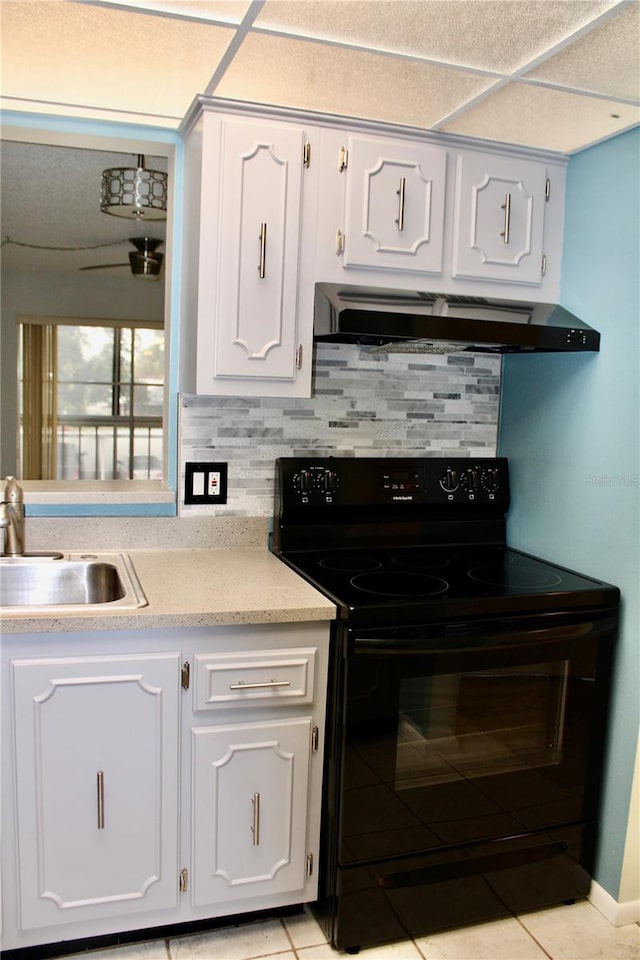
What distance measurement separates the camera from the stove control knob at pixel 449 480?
2.65 meters

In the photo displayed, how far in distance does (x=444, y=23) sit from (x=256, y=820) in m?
1.81

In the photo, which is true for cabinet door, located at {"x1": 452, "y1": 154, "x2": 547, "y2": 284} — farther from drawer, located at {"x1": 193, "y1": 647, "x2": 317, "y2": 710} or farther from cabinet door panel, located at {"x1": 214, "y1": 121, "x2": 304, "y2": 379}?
drawer, located at {"x1": 193, "y1": 647, "x2": 317, "y2": 710}

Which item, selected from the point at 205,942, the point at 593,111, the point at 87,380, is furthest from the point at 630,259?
the point at 87,380

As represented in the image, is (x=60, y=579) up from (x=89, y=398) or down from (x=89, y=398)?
down

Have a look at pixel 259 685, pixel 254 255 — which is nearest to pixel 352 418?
pixel 254 255

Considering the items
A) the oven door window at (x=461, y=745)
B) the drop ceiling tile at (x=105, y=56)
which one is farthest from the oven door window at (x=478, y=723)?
the drop ceiling tile at (x=105, y=56)

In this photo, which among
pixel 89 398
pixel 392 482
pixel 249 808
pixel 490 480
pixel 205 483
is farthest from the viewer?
pixel 89 398

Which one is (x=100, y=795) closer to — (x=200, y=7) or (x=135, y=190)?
(x=200, y=7)

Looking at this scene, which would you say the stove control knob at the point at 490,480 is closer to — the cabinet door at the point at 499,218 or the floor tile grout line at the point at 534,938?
the cabinet door at the point at 499,218

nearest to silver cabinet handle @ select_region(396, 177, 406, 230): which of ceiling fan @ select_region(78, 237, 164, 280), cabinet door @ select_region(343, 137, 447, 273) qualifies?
cabinet door @ select_region(343, 137, 447, 273)

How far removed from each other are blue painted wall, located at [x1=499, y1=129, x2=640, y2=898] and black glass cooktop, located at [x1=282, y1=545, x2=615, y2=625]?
0.11 m

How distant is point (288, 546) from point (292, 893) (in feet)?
3.07

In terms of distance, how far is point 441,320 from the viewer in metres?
2.11

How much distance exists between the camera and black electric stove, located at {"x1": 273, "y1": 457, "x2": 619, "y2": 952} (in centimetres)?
194
